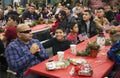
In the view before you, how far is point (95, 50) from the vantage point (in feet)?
10.7

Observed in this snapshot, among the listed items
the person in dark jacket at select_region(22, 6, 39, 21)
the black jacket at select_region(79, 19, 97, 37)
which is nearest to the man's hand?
the black jacket at select_region(79, 19, 97, 37)

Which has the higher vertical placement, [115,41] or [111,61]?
[115,41]

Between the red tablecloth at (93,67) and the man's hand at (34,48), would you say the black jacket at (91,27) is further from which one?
the man's hand at (34,48)

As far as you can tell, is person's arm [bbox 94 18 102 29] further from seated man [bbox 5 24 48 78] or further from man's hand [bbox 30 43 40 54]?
man's hand [bbox 30 43 40 54]

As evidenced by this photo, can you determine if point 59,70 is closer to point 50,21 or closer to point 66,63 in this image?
point 66,63

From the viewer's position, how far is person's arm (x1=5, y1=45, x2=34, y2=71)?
3121 mm

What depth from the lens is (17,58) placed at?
315cm

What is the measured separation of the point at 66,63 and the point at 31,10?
594 centimetres

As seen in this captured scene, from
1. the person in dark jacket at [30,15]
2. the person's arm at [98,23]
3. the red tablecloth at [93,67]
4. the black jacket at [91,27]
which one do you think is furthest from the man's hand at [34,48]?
the person in dark jacket at [30,15]

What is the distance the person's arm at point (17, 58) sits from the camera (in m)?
3.12

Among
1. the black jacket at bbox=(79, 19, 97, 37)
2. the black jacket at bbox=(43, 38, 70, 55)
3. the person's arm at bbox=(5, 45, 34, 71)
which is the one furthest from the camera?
the black jacket at bbox=(79, 19, 97, 37)

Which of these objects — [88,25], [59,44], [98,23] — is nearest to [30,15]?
[88,25]

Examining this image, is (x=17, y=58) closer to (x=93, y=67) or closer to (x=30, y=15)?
(x=93, y=67)

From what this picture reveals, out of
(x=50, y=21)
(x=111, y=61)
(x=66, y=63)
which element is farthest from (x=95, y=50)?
(x=50, y=21)
